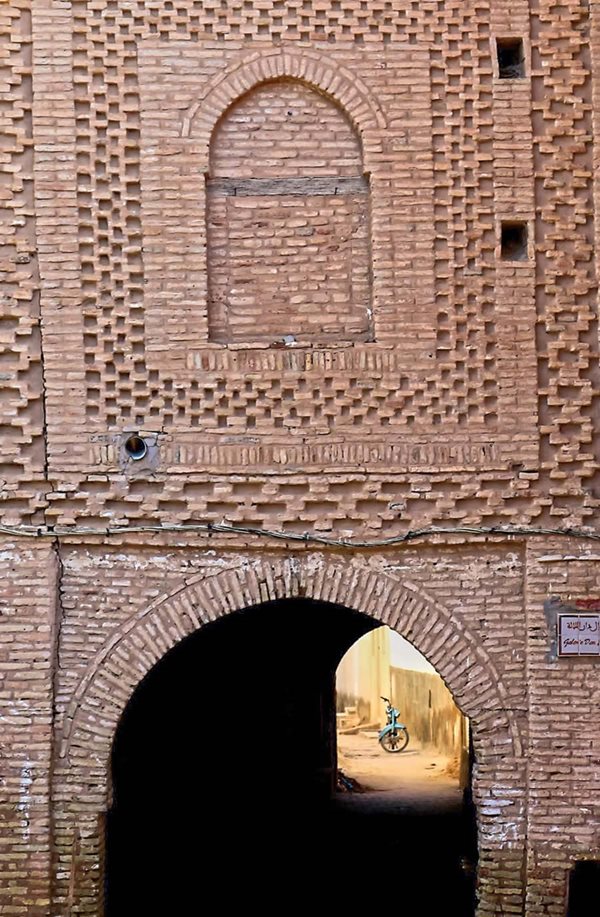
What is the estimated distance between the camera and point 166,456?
844 cm

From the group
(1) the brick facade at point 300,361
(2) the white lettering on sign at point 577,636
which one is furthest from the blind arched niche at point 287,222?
(2) the white lettering on sign at point 577,636

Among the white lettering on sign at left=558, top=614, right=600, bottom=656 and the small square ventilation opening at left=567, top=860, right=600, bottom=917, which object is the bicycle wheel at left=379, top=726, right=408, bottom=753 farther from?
the white lettering on sign at left=558, top=614, right=600, bottom=656

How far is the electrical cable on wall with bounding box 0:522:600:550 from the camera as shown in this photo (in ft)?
27.5

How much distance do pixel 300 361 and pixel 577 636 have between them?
7.82ft

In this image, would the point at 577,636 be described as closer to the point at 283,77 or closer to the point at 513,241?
the point at 513,241

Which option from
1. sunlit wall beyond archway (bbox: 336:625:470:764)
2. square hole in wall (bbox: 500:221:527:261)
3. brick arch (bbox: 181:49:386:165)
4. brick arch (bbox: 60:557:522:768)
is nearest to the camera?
brick arch (bbox: 60:557:522:768)

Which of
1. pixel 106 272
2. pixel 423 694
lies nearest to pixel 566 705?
pixel 106 272

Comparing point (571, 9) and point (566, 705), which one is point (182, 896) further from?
point (571, 9)

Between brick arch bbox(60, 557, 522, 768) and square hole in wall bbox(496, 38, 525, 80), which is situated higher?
square hole in wall bbox(496, 38, 525, 80)

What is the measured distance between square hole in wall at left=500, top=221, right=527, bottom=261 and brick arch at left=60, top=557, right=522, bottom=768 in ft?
7.11

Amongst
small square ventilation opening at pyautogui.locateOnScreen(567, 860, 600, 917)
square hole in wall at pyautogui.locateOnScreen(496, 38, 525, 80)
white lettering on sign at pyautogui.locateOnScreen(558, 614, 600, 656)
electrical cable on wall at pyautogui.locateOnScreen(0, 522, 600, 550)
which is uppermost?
square hole in wall at pyautogui.locateOnScreen(496, 38, 525, 80)

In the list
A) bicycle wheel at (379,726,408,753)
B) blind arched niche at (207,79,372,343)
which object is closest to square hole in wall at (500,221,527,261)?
blind arched niche at (207,79,372,343)

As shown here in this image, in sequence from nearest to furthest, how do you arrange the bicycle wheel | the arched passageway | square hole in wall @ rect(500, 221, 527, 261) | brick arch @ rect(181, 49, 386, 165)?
brick arch @ rect(181, 49, 386, 165), square hole in wall @ rect(500, 221, 527, 261), the arched passageway, the bicycle wheel

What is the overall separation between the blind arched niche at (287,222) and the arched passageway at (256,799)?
2796 mm
